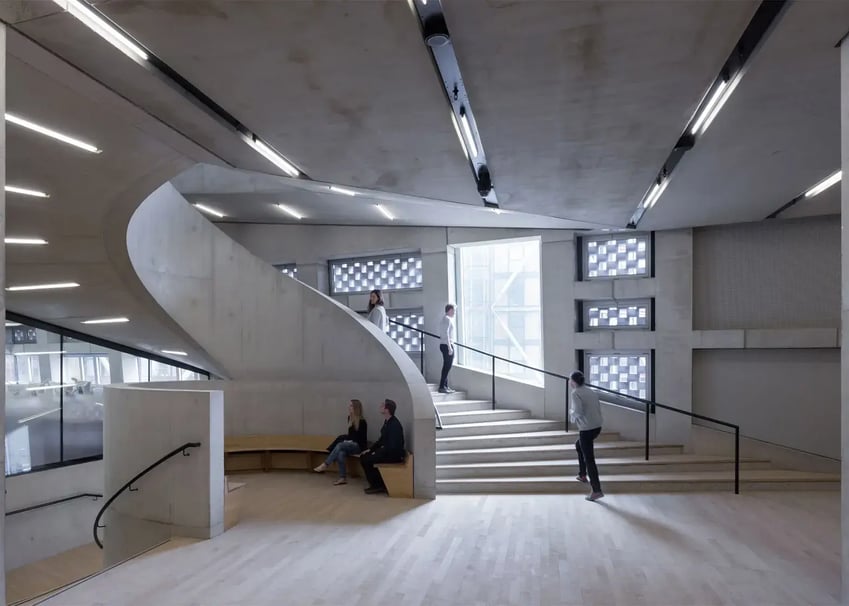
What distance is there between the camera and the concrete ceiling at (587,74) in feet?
9.73

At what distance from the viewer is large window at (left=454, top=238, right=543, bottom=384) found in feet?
42.9

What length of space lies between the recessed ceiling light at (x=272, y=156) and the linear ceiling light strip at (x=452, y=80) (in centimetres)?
178

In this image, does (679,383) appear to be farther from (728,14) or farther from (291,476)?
(728,14)

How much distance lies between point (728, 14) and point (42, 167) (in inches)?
228

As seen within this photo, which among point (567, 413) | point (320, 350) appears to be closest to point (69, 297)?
point (320, 350)

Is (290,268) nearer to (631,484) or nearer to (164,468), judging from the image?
(164,468)

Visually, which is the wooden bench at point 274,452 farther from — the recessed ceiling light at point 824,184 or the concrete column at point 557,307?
the recessed ceiling light at point 824,184

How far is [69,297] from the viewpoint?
9.51m

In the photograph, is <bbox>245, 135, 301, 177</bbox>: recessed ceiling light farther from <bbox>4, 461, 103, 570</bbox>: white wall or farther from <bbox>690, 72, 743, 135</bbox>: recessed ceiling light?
<bbox>4, 461, 103, 570</bbox>: white wall

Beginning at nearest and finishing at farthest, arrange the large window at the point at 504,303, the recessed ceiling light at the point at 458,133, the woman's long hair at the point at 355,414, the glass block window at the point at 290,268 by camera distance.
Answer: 1. the recessed ceiling light at the point at 458,133
2. the woman's long hair at the point at 355,414
3. the glass block window at the point at 290,268
4. the large window at the point at 504,303

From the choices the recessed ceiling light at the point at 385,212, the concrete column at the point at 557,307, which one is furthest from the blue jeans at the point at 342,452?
the recessed ceiling light at the point at 385,212

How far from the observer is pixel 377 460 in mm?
7258

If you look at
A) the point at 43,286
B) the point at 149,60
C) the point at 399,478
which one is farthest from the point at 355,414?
the point at 149,60

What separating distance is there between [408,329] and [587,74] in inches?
323
